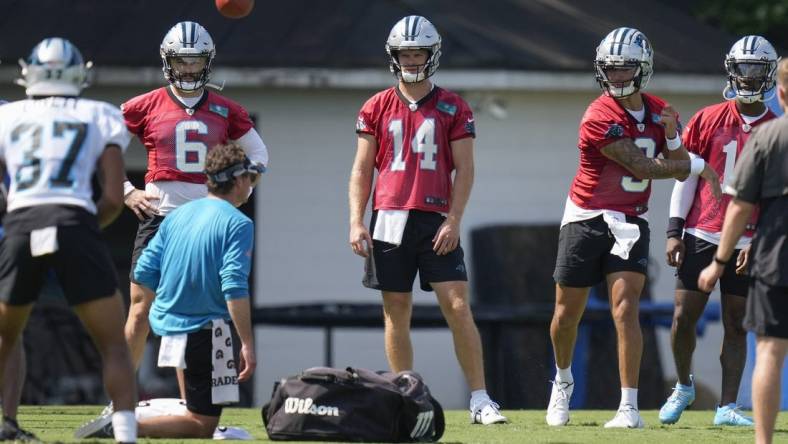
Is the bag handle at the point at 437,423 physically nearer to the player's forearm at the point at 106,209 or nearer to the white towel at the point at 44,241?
the player's forearm at the point at 106,209

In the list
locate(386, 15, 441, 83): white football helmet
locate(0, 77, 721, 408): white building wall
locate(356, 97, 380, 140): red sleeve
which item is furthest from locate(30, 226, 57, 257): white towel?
locate(0, 77, 721, 408): white building wall

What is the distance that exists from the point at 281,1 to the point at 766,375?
10.3 metres

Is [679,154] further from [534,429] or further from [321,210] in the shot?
[321,210]

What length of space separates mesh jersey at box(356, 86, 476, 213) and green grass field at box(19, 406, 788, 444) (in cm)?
137

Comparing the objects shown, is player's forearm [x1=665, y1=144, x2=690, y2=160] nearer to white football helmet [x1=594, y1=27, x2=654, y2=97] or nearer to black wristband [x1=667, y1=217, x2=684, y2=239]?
white football helmet [x1=594, y1=27, x2=654, y2=97]

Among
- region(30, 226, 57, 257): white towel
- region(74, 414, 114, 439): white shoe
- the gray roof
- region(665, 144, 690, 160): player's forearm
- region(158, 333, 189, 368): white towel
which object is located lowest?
region(74, 414, 114, 439): white shoe

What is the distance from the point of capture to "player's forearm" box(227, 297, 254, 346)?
777 centimetres

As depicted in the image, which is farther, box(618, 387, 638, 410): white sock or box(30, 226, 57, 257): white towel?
box(618, 387, 638, 410): white sock

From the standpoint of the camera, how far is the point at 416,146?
31.0 feet

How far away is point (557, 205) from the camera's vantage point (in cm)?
1650

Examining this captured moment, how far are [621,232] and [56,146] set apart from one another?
365cm

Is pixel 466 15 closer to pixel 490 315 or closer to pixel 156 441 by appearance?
pixel 490 315

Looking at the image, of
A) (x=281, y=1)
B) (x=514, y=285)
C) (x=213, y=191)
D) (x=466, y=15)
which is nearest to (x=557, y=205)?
(x=514, y=285)

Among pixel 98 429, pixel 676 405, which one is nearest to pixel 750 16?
pixel 676 405
